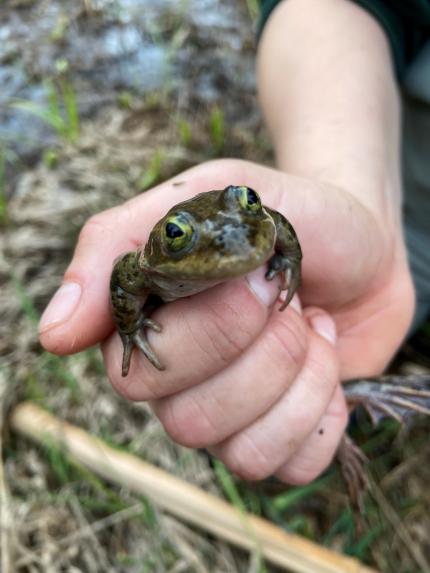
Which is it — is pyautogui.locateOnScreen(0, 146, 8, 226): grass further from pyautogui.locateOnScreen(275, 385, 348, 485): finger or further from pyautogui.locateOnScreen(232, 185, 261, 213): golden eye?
Result: pyautogui.locateOnScreen(232, 185, 261, 213): golden eye

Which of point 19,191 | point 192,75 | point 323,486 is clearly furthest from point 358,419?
point 192,75

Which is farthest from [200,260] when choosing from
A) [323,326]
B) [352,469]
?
[352,469]

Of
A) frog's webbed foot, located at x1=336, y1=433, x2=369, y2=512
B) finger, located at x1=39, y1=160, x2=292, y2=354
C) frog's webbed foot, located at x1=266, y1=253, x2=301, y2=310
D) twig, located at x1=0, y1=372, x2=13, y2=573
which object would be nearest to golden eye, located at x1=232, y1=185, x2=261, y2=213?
frog's webbed foot, located at x1=266, y1=253, x2=301, y2=310

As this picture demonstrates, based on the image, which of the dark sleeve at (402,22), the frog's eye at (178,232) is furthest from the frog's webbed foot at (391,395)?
the dark sleeve at (402,22)

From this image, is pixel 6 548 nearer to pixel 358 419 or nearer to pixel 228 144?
pixel 358 419

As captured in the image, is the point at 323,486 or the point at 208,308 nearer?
the point at 208,308

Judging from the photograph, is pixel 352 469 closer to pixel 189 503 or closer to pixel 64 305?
pixel 189 503
